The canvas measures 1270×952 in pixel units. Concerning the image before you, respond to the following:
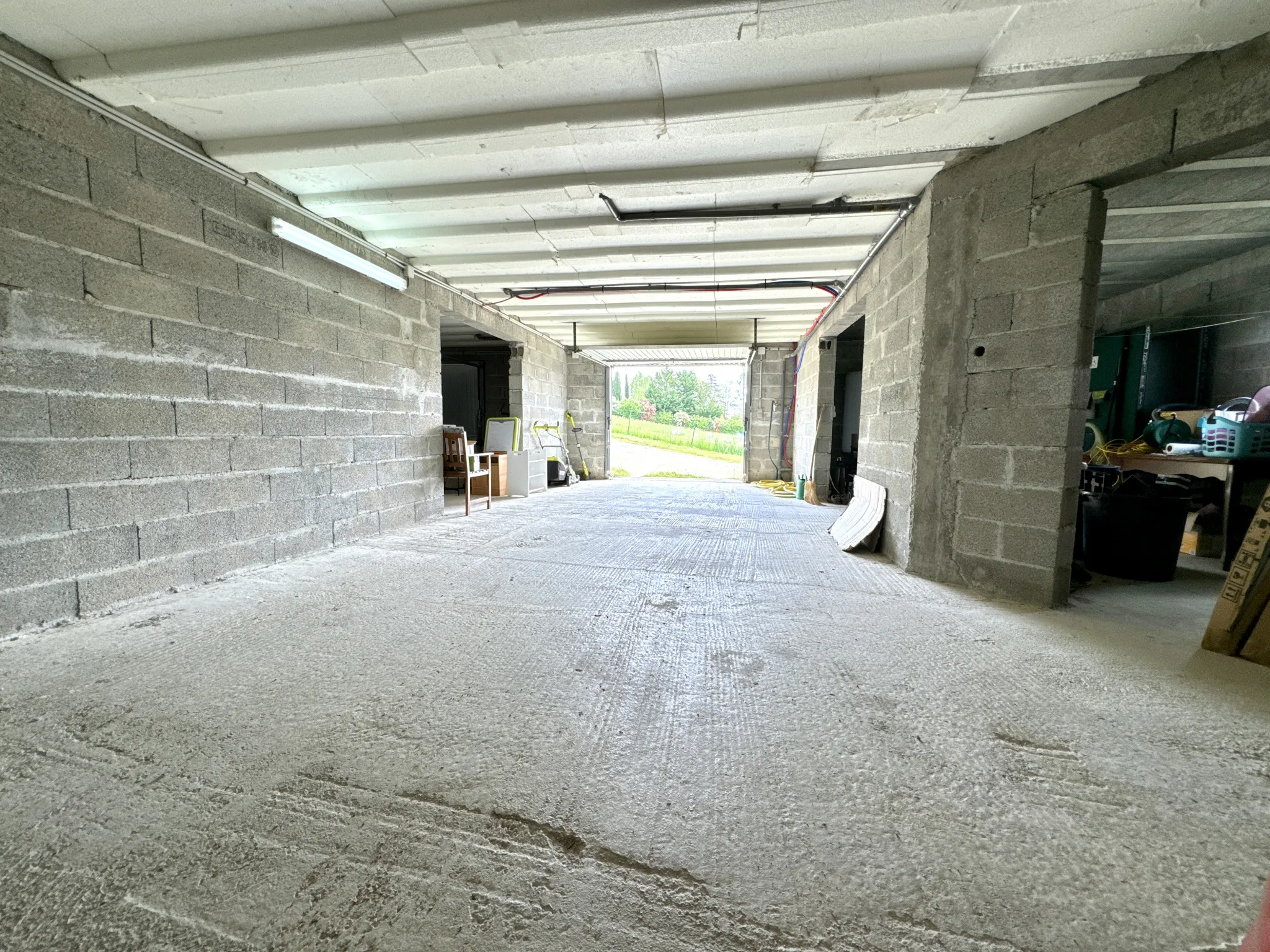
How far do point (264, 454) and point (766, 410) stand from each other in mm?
6677

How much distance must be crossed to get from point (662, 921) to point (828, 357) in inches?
227

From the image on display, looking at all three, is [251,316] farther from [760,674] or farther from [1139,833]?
[1139,833]

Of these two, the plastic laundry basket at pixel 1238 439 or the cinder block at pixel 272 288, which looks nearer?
the cinder block at pixel 272 288

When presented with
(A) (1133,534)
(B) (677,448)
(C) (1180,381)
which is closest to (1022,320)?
(A) (1133,534)

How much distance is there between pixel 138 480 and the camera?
2.14 meters

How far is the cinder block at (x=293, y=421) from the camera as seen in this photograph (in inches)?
109

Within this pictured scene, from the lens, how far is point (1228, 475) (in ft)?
9.35

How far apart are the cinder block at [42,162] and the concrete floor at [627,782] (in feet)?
5.84

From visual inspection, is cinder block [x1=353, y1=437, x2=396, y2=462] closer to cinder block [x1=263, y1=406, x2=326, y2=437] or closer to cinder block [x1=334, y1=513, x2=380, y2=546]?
cinder block [x1=263, y1=406, x2=326, y2=437]

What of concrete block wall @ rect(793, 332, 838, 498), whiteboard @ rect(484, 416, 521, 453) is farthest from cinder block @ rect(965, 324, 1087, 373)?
whiteboard @ rect(484, 416, 521, 453)

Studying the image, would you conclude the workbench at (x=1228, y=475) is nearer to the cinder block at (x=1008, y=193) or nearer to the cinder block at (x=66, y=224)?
the cinder block at (x=1008, y=193)

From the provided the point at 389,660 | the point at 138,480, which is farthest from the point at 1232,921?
the point at 138,480

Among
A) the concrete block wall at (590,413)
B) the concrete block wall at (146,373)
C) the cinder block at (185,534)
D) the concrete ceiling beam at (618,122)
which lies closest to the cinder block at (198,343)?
the concrete block wall at (146,373)

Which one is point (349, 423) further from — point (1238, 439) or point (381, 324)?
point (1238, 439)
